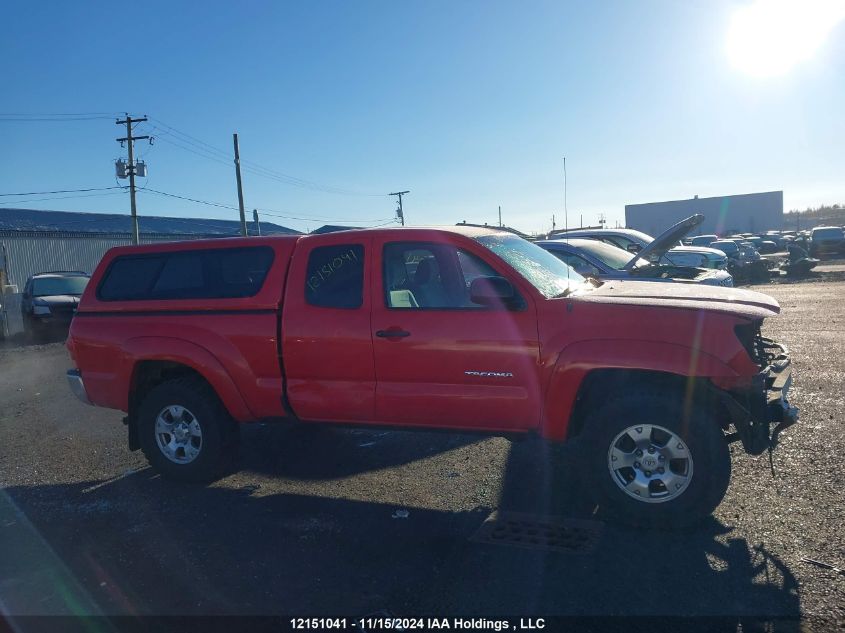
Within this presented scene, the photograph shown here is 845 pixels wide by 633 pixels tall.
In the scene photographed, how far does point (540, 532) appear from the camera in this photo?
476 cm

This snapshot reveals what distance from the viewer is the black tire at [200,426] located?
236 inches

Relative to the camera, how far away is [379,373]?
539 centimetres

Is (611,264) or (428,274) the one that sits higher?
(611,264)

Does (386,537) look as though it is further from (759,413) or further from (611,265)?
(611,265)

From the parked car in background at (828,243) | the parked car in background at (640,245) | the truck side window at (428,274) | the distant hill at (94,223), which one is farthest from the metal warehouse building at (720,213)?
the truck side window at (428,274)

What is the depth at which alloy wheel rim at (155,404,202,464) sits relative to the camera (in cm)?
607

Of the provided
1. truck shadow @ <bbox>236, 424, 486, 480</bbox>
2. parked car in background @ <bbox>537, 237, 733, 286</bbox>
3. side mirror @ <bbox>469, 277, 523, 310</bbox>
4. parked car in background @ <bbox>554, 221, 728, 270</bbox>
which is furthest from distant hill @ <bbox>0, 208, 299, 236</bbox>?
side mirror @ <bbox>469, 277, 523, 310</bbox>

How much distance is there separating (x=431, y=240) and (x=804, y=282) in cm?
2130

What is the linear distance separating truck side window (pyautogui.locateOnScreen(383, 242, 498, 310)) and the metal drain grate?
1.56 m

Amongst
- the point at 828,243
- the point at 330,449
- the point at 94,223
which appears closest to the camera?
the point at 330,449

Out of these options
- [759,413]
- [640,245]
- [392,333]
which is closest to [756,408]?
[759,413]

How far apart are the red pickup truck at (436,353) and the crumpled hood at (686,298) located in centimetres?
3

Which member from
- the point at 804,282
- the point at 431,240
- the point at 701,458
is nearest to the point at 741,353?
the point at 701,458

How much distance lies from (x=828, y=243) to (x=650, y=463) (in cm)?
3586
